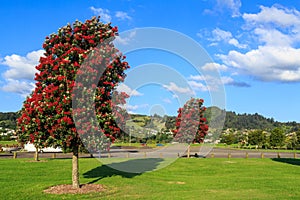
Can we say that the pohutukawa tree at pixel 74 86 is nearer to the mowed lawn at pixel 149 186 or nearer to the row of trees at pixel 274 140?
the mowed lawn at pixel 149 186

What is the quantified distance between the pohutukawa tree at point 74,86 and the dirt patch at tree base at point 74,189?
1.63 feet

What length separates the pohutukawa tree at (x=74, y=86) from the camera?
597 inches

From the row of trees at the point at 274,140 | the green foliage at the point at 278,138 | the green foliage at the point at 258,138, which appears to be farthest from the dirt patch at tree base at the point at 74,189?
the green foliage at the point at 258,138

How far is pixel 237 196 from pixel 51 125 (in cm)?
1009

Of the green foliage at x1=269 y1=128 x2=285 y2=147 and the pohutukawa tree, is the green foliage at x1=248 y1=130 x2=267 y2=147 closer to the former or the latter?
the green foliage at x1=269 y1=128 x2=285 y2=147

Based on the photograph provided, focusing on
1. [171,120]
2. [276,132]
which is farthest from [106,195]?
[276,132]

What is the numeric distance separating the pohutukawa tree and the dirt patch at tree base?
0.50m

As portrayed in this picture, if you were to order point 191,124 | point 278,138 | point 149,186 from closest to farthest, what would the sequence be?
point 149,186
point 191,124
point 278,138

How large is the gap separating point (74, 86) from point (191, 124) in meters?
28.3

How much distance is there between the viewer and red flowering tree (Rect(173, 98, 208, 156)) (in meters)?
41.3

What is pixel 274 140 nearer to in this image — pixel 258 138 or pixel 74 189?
pixel 258 138

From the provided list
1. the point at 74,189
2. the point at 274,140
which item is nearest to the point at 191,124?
the point at 74,189

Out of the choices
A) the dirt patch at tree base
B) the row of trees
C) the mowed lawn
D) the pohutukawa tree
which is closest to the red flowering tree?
the mowed lawn

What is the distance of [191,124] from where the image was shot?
4166 centimetres
